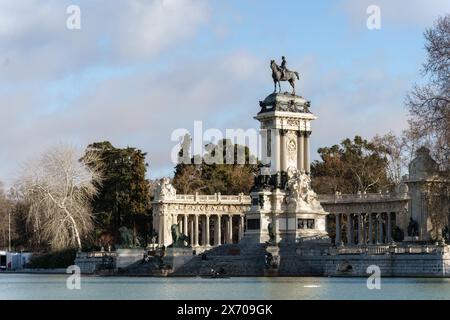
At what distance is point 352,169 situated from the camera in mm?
122562

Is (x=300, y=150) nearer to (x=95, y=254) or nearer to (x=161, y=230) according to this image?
(x=161, y=230)

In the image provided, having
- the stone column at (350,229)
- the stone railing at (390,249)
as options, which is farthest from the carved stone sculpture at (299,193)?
the stone railing at (390,249)

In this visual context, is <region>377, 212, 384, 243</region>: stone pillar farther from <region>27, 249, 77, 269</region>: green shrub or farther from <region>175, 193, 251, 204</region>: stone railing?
<region>27, 249, 77, 269</region>: green shrub

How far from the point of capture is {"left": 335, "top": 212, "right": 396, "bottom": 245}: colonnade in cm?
10806

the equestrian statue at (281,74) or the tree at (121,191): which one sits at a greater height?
the equestrian statue at (281,74)

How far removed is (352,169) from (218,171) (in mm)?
16014

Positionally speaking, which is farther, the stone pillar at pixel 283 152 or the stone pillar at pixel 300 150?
the stone pillar at pixel 300 150

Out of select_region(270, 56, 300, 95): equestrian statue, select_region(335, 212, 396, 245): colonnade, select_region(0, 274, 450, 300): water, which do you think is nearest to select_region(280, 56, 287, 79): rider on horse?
select_region(270, 56, 300, 95): equestrian statue

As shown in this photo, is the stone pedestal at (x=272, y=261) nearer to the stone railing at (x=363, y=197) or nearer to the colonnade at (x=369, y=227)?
→ the stone railing at (x=363, y=197)

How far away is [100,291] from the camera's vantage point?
63.9 m

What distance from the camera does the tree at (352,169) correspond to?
12119 cm

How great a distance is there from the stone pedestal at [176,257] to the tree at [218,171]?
34238 millimetres

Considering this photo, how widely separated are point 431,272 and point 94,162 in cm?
4640

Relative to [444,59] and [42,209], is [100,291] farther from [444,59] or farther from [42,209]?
[42,209]
